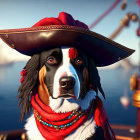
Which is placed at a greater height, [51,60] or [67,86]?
[51,60]

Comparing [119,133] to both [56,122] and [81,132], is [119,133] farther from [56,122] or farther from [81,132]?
[56,122]

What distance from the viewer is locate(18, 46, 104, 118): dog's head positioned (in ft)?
3.80

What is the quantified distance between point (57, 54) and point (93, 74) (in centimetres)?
33

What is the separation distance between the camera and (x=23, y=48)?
1.31 meters

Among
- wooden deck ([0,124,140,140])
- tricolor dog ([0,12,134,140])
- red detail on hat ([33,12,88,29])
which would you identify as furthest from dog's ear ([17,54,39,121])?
wooden deck ([0,124,140,140])

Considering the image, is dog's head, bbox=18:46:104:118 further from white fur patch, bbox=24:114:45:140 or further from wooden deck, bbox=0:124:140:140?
wooden deck, bbox=0:124:140:140

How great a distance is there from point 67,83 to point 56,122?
0.35 m

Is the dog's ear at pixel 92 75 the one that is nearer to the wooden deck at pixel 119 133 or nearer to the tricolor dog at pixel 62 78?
the tricolor dog at pixel 62 78

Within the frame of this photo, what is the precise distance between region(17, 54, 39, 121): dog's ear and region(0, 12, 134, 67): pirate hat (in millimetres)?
84

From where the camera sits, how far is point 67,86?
1.13 meters

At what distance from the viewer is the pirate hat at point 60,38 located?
1146 millimetres

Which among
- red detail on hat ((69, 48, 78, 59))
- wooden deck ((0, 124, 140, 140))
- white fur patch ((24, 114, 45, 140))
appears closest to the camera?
red detail on hat ((69, 48, 78, 59))

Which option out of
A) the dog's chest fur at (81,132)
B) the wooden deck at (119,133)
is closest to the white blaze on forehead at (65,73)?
the dog's chest fur at (81,132)

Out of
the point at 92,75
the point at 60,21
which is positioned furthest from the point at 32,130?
the point at 60,21
